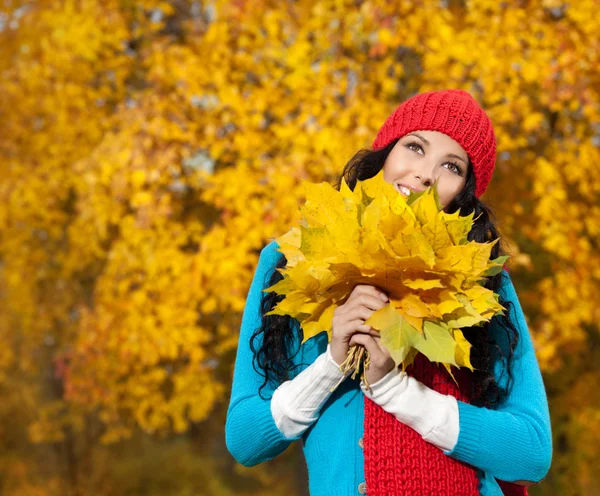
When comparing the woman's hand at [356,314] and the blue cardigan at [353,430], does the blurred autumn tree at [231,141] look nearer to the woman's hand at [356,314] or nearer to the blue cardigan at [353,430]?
the blue cardigan at [353,430]

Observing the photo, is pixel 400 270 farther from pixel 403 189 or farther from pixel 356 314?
pixel 403 189

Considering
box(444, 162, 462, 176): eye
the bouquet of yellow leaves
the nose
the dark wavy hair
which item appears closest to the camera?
the bouquet of yellow leaves

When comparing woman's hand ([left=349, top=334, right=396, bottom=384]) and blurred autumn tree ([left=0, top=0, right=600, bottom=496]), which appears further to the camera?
blurred autumn tree ([left=0, top=0, right=600, bottom=496])

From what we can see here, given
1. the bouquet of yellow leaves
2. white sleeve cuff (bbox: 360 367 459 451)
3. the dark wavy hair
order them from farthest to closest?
the dark wavy hair, white sleeve cuff (bbox: 360 367 459 451), the bouquet of yellow leaves

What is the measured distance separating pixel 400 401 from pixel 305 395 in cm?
22

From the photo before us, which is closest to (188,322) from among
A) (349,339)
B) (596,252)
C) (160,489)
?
(596,252)

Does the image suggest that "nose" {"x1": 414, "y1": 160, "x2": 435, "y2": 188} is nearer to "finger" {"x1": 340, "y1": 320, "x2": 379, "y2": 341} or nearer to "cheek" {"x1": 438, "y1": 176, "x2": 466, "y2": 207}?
"cheek" {"x1": 438, "y1": 176, "x2": 466, "y2": 207}

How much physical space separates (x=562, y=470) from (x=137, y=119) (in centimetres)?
615

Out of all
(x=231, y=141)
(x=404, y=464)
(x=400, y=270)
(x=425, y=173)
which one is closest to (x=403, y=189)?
(x=425, y=173)

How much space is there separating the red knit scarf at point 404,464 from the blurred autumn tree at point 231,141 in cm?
304

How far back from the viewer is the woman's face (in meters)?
2.07

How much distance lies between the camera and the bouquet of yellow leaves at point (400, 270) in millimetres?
1591

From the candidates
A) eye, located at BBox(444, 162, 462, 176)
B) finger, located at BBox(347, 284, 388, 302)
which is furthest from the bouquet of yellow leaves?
eye, located at BBox(444, 162, 462, 176)

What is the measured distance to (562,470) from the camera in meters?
8.55
